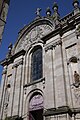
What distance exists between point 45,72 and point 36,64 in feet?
7.31

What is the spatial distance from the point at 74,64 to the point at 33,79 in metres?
4.00

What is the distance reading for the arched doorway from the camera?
11.9 meters

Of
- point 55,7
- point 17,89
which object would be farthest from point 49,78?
point 55,7

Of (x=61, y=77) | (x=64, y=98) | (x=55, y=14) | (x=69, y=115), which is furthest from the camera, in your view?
(x=55, y=14)

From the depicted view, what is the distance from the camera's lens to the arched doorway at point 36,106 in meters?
11.9

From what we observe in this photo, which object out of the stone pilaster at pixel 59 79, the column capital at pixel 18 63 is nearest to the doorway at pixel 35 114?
the stone pilaster at pixel 59 79

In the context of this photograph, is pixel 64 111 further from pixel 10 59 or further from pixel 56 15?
pixel 10 59

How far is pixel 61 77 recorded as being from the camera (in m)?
10.8

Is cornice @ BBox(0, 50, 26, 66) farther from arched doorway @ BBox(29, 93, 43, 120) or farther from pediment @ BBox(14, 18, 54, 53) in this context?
arched doorway @ BBox(29, 93, 43, 120)

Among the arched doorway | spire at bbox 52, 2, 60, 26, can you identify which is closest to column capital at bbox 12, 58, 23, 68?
the arched doorway

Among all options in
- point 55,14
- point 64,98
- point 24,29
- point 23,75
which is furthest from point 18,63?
point 64,98

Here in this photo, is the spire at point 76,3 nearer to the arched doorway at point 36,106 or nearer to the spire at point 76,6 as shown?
the spire at point 76,6

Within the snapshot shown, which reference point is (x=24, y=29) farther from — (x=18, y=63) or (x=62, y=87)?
(x=62, y=87)

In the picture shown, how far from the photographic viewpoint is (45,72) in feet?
39.7
